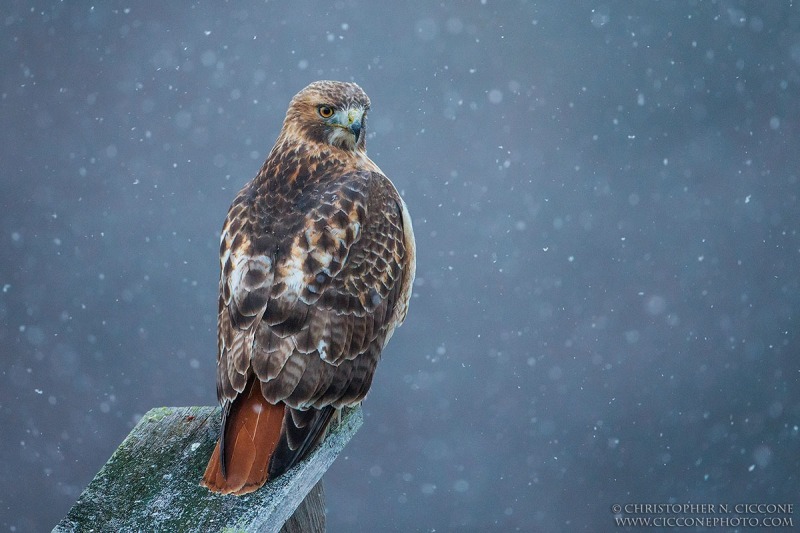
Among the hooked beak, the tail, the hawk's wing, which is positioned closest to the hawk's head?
the hooked beak

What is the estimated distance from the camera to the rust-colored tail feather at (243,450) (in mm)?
1872

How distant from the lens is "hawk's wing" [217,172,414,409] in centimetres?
208

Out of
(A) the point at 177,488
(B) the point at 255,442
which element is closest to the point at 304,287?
(B) the point at 255,442

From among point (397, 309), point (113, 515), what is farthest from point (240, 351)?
point (397, 309)

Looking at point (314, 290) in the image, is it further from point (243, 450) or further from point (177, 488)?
point (177, 488)

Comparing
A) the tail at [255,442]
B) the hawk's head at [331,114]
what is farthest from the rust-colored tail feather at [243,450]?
the hawk's head at [331,114]

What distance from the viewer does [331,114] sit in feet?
8.57

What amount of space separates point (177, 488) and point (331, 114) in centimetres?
123

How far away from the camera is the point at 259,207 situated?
2.41 meters

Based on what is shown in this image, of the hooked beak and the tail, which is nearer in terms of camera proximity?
the tail

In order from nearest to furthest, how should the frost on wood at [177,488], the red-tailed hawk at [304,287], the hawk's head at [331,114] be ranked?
1. the frost on wood at [177,488]
2. the red-tailed hawk at [304,287]
3. the hawk's head at [331,114]

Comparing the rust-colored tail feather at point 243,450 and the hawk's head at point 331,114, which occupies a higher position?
the hawk's head at point 331,114

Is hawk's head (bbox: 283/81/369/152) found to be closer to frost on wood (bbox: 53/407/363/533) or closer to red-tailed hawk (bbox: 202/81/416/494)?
red-tailed hawk (bbox: 202/81/416/494)

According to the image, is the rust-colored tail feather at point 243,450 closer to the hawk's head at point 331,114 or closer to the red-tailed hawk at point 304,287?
the red-tailed hawk at point 304,287
